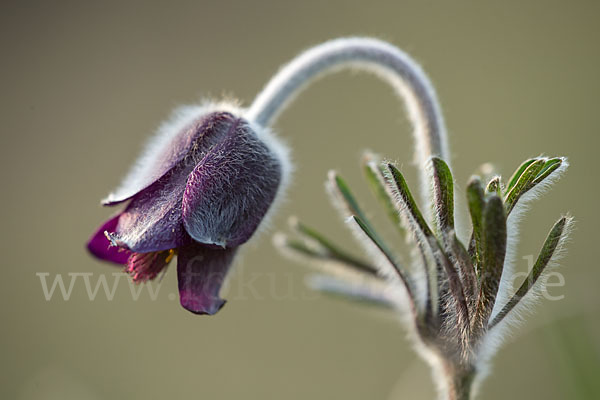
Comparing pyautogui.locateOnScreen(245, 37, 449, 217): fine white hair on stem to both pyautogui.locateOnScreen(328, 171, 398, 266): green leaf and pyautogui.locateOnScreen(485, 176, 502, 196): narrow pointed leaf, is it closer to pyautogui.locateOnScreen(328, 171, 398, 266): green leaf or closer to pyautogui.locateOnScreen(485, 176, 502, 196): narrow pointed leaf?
pyautogui.locateOnScreen(328, 171, 398, 266): green leaf

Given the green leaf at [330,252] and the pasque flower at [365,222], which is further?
the green leaf at [330,252]

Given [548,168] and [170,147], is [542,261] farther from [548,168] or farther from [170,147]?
[170,147]

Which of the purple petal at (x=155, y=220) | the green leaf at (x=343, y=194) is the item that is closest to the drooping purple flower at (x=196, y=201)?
the purple petal at (x=155, y=220)

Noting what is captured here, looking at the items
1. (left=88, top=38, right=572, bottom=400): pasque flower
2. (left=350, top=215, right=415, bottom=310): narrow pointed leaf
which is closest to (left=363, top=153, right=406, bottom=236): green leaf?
(left=88, top=38, right=572, bottom=400): pasque flower

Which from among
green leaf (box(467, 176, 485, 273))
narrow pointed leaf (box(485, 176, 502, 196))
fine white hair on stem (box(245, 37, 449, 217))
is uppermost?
fine white hair on stem (box(245, 37, 449, 217))

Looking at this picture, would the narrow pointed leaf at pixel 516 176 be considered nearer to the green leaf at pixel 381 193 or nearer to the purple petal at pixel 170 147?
the green leaf at pixel 381 193

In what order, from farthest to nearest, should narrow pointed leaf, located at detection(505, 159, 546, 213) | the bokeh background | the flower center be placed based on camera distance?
the bokeh background, the flower center, narrow pointed leaf, located at detection(505, 159, 546, 213)

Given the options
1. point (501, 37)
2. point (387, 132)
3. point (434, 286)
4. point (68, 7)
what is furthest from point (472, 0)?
point (434, 286)
